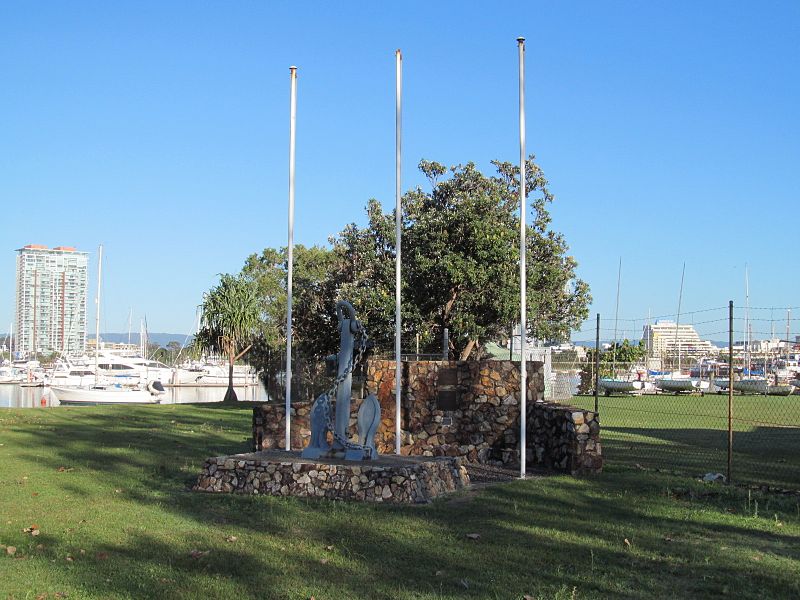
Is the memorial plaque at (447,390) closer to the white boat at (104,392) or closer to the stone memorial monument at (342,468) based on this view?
the stone memorial monument at (342,468)

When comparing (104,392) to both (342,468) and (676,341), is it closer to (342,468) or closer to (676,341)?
(676,341)

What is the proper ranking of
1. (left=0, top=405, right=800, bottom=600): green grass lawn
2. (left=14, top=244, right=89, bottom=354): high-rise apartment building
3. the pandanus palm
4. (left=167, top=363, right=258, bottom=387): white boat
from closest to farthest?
(left=0, top=405, right=800, bottom=600): green grass lawn → the pandanus palm → (left=167, top=363, right=258, bottom=387): white boat → (left=14, top=244, right=89, bottom=354): high-rise apartment building

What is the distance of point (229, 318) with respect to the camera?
43219mm

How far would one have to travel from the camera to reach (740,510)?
1152 cm

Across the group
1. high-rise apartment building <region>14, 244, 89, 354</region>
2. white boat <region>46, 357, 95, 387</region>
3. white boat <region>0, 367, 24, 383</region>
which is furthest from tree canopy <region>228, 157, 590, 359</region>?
high-rise apartment building <region>14, 244, 89, 354</region>

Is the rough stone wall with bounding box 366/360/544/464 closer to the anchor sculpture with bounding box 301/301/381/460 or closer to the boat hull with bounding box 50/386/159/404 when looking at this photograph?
the anchor sculpture with bounding box 301/301/381/460

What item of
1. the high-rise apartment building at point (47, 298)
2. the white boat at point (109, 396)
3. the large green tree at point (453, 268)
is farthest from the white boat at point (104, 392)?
the high-rise apartment building at point (47, 298)

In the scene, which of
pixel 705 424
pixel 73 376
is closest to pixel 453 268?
pixel 705 424

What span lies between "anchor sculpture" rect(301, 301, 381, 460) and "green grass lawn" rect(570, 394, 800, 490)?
508 centimetres

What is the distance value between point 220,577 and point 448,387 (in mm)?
11068

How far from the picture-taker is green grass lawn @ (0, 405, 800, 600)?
7883 mm

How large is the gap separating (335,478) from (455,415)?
244 inches

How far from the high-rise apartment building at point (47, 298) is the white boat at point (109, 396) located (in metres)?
91.2

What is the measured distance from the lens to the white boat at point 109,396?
5406 centimetres
